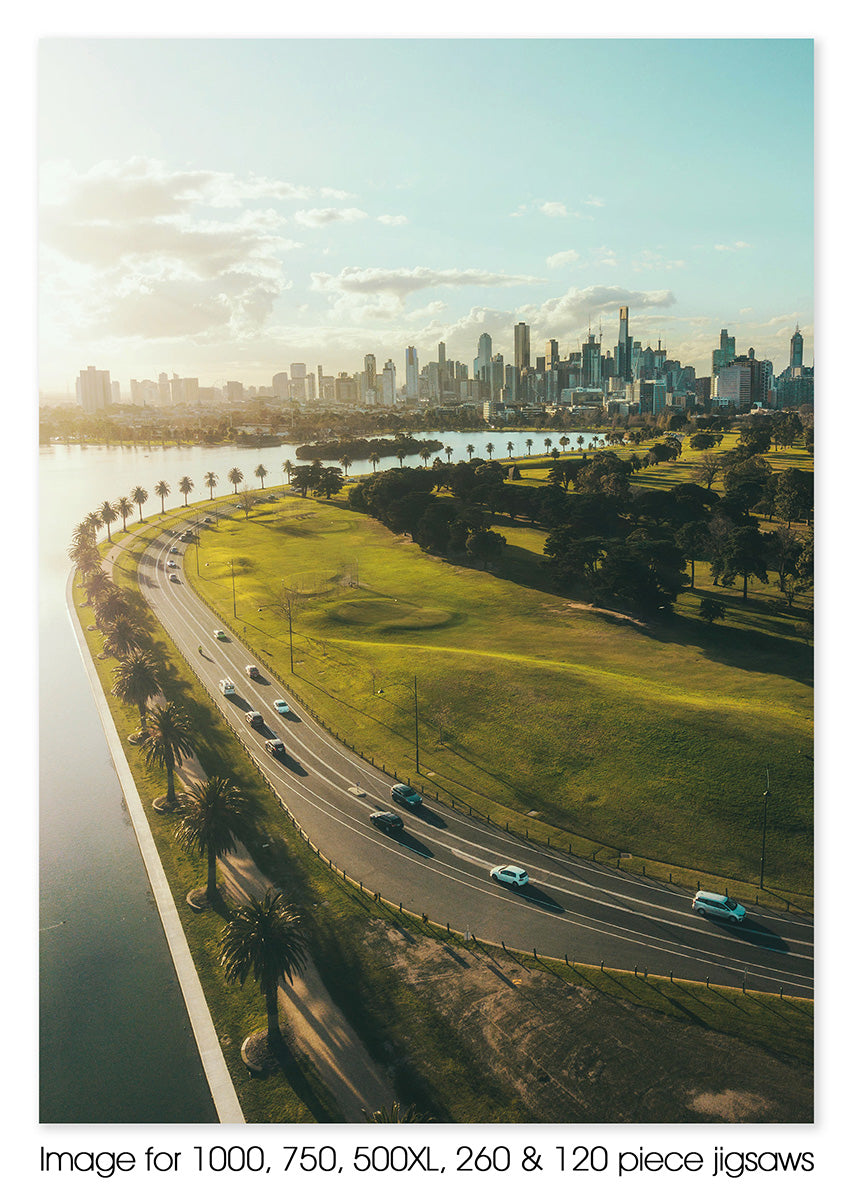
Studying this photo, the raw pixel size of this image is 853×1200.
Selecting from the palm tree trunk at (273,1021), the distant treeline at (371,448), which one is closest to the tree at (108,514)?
the distant treeline at (371,448)

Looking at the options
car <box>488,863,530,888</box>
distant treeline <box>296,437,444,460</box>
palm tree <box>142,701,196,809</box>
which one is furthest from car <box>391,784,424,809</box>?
distant treeline <box>296,437,444,460</box>

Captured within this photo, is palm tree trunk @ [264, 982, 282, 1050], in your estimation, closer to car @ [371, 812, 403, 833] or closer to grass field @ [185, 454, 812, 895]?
car @ [371, 812, 403, 833]

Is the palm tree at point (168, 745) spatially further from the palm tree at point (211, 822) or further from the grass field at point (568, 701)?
the grass field at point (568, 701)

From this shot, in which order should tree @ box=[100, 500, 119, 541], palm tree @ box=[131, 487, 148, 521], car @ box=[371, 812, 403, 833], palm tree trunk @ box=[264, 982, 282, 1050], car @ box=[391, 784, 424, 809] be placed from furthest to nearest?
palm tree @ box=[131, 487, 148, 521] → tree @ box=[100, 500, 119, 541] → car @ box=[391, 784, 424, 809] → car @ box=[371, 812, 403, 833] → palm tree trunk @ box=[264, 982, 282, 1050]

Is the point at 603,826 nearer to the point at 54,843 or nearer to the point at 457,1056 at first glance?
the point at 457,1056

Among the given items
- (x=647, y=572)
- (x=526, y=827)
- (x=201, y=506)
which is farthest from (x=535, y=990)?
(x=201, y=506)
